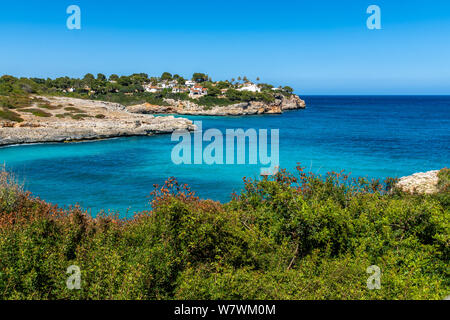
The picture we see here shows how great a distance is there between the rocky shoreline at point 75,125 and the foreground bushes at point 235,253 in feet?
119

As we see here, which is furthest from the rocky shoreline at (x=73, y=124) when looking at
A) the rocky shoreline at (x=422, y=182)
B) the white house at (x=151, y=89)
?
the rocky shoreline at (x=422, y=182)

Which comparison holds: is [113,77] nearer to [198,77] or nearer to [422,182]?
[198,77]

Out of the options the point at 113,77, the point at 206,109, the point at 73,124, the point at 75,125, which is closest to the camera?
the point at 75,125

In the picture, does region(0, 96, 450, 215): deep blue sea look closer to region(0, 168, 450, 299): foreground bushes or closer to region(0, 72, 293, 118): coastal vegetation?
region(0, 168, 450, 299): foreground bushes

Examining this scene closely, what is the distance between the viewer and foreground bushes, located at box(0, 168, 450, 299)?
6.03m

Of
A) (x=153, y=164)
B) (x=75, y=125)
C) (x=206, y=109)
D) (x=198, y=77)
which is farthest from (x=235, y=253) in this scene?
(x=198, y=77)

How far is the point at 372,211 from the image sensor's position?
9.75 m

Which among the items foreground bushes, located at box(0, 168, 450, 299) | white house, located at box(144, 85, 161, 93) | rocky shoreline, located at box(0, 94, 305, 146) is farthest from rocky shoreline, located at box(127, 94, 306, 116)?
foreground bushes, located at box(0, 168, 450, 299)

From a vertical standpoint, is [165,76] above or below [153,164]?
above

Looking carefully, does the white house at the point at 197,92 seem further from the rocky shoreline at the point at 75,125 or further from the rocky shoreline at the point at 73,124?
the rocky shoreline at the point at 75,125

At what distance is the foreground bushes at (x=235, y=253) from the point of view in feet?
19.8

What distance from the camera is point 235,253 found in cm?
787

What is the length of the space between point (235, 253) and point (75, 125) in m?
46.1
